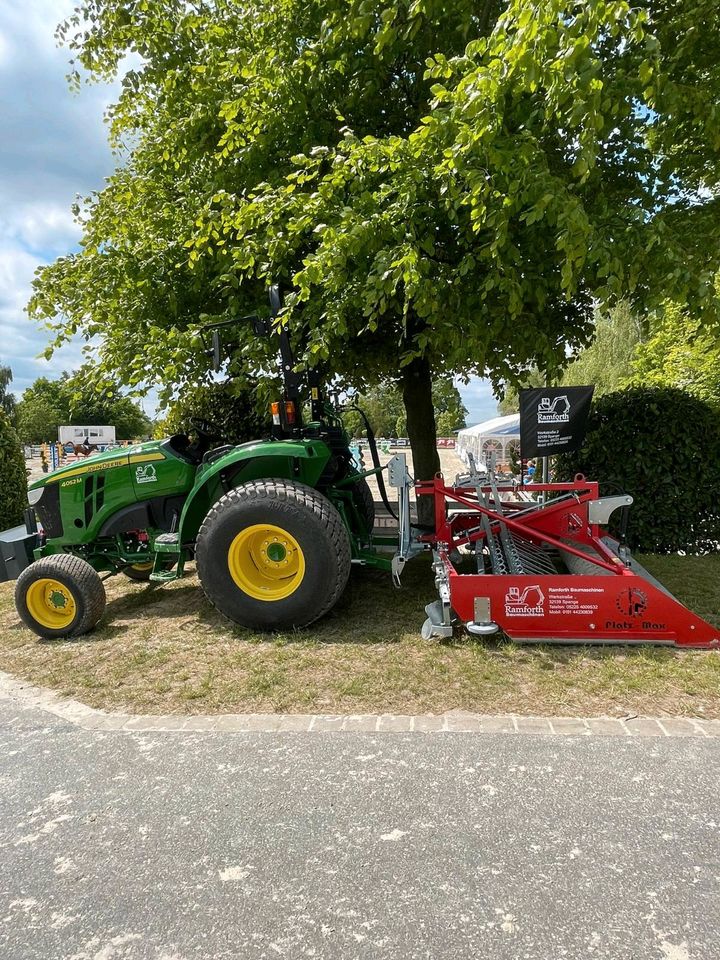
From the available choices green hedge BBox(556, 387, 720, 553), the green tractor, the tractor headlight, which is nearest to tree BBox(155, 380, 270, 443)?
the green tractor

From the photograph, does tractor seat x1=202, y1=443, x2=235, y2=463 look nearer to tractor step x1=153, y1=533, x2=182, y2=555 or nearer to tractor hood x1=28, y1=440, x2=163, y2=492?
tractor hood x1=28, y1=440, x2=163, y2=492

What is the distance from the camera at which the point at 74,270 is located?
6.48m

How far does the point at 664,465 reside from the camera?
711 cm

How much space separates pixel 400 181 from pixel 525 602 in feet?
10.00

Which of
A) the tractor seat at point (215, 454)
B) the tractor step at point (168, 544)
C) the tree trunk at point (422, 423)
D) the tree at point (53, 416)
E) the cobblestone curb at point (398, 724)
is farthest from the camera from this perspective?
the tree at point (53, 416)

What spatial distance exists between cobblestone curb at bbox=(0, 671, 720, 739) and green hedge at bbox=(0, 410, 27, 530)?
5983 millimetres

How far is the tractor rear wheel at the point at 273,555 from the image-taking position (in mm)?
4492

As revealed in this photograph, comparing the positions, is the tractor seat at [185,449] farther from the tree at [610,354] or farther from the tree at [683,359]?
the tree at [610,354]

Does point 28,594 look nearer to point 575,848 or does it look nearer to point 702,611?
point 575,848

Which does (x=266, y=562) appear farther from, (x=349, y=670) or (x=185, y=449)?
(x=185, y=449)

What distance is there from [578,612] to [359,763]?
1850mm

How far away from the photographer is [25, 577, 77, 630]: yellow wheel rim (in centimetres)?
480

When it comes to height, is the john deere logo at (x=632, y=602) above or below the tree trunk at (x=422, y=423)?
below

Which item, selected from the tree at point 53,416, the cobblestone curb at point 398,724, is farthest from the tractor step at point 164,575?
the tree at point 53,416
